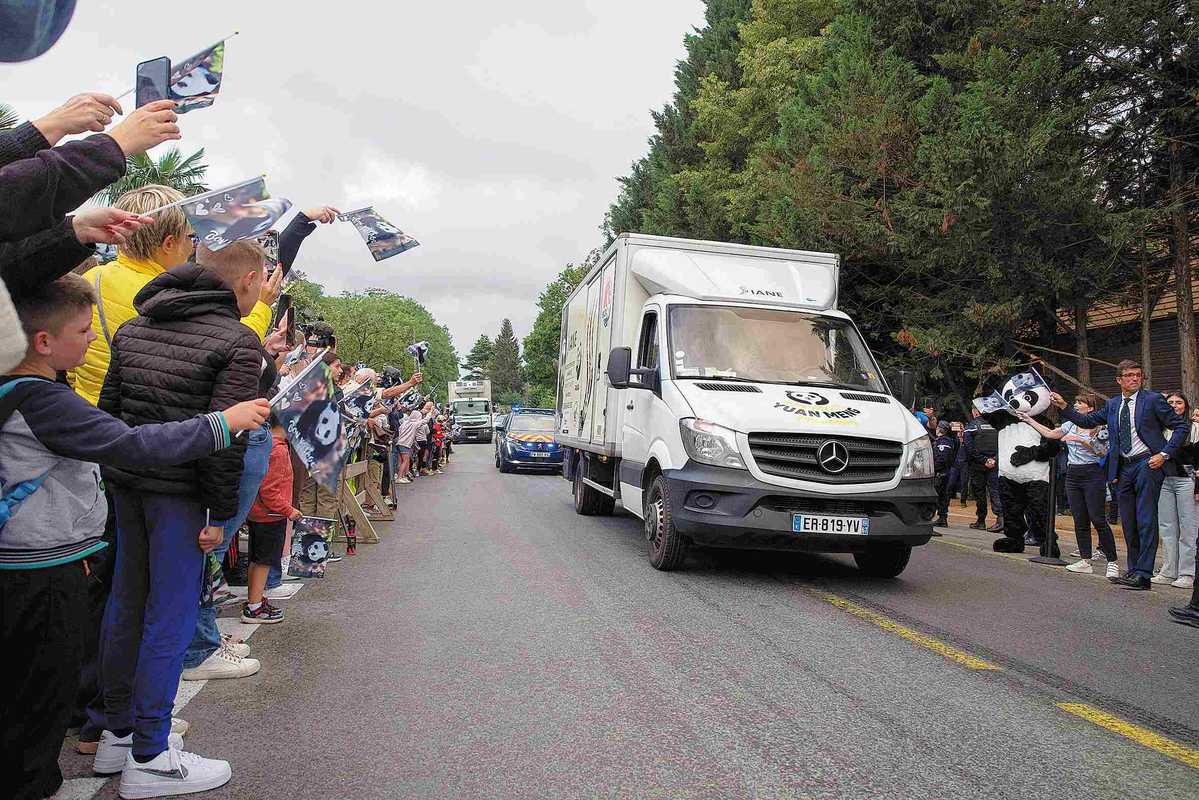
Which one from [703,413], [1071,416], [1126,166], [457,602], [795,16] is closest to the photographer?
[457,602]

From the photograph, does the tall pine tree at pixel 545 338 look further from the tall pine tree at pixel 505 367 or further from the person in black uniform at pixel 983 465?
the tall pine tree at pixel 505 367

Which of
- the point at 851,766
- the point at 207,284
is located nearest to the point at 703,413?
the point at 851,766

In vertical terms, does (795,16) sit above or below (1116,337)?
above

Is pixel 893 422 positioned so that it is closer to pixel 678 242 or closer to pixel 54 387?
pixel 678 242

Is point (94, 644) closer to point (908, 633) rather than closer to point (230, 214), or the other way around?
point (230, 214)

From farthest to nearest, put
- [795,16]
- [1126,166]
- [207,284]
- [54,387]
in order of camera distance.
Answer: [795,16] < [1126,166] < [207,284] < [54,387]

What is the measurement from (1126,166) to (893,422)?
1043 centimetres

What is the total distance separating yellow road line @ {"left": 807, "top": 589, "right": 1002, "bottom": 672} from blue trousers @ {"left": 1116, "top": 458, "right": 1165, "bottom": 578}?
10.9 feet

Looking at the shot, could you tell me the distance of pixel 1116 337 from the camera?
17.9 meters

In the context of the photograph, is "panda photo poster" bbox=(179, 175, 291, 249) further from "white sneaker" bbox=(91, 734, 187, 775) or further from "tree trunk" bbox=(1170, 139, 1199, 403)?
"tree trunk" bbox=(1170, 139, 1199, 403)

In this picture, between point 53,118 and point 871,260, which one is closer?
point 53,118

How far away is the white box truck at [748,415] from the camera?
22.7 feet

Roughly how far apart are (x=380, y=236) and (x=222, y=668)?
3003 millimetres

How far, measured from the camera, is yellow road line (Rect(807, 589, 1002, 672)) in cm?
509
